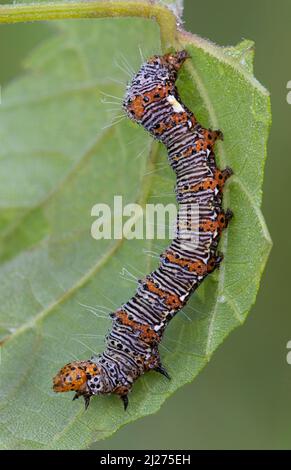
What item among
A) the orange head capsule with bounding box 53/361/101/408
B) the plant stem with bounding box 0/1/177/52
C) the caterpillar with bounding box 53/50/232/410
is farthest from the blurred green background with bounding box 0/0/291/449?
the orange head capsule with bounding box 53/361/101/408

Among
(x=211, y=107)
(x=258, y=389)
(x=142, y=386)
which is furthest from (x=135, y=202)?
(x=258, y=389)

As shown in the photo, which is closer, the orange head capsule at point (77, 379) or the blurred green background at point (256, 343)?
the orange head capsule at point (77, 379)

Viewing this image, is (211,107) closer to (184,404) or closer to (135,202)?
(135,202)

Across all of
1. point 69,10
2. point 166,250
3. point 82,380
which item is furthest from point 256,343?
point 69,10

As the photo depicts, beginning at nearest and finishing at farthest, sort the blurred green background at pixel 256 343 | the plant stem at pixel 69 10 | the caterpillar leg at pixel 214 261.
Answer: the plant stem at pixel 69 10
the caterpillar leg at pixel 214 261
the blurred green background at pixel 256 343

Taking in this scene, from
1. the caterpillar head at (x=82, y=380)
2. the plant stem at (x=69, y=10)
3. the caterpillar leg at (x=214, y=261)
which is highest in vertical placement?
the plant stem at (x=69, y=10)

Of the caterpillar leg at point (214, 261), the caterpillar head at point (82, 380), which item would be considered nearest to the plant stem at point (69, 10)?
the caterpillar leg at point (214, 261)

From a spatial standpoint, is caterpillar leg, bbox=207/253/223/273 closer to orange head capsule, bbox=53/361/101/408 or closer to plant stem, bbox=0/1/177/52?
orange head capsule, bbox=53/361/101/408

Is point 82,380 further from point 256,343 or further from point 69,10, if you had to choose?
point 256,343

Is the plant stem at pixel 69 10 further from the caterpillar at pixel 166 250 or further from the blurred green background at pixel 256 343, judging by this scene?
the blurred green background at pixel 256 343
